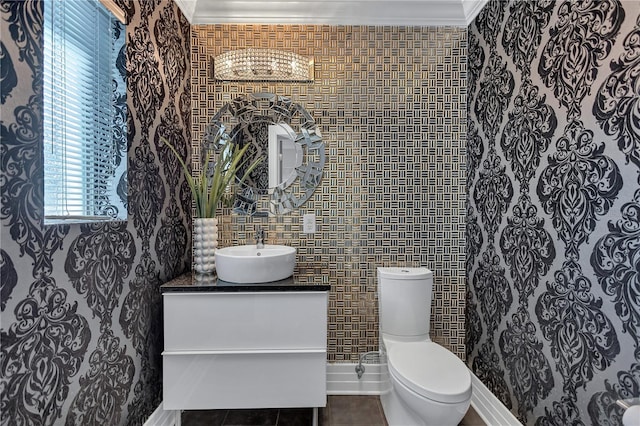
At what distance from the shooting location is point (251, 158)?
7.50ft

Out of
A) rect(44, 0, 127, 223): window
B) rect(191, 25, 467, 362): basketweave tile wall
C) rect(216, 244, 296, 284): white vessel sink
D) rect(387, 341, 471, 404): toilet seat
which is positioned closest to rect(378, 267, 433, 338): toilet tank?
rect(387, 341, 471, 404): toilet seat

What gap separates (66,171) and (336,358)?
6.05 feet

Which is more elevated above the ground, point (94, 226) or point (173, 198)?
point (173, 198)

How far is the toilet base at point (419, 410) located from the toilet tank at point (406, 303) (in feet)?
1.13

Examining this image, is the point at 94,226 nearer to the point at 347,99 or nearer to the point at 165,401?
the point at 165,401

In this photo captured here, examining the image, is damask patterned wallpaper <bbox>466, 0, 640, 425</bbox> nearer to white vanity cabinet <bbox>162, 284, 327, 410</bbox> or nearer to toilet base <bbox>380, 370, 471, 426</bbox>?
toilet base <bbox>380, 370, 471, 426</bbox>

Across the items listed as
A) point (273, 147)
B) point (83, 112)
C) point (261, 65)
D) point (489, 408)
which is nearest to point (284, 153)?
point (273, 147)

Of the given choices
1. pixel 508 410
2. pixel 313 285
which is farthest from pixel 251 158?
pixel 508 410

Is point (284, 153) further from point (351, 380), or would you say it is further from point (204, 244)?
point (351, 380)

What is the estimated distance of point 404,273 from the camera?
205cm

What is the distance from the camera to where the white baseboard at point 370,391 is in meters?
1.80

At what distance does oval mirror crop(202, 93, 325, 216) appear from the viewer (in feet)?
7.44

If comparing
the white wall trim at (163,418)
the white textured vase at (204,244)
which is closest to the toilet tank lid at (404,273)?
the white textured vase at (204,244)

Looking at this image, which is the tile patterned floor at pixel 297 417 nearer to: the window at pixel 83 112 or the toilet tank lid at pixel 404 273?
the toilet tank lid at pixel 404 273
